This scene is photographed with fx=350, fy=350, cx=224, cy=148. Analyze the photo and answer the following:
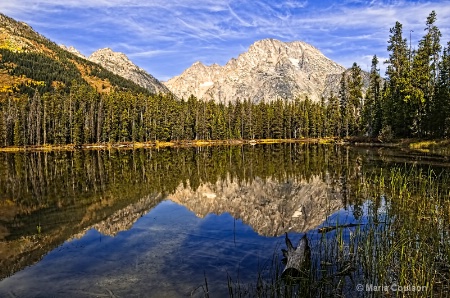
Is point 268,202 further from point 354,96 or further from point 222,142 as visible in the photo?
point 222,142

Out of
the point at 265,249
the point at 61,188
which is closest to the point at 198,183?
the point at 61,188

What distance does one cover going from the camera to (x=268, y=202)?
24812mm

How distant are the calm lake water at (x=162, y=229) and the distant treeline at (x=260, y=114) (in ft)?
124

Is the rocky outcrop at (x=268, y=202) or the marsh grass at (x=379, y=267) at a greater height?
the marsh grass at (x=379, y=267)

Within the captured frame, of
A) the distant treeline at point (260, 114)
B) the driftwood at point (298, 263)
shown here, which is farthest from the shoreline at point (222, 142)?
the driftwood at point (298, 263)

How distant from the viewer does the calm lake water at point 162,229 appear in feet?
40.1

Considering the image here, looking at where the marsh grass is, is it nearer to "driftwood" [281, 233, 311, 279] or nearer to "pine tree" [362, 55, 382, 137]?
"driftwood" [281, 233, 311, 279]

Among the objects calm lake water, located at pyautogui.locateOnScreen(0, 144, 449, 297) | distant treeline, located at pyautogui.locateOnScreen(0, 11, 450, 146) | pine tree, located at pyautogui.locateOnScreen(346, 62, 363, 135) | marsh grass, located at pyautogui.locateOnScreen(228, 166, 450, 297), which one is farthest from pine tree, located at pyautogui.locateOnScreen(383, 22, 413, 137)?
marsh grass, located at pyautogui.locateOnScreen(228, 166, 450, 297)

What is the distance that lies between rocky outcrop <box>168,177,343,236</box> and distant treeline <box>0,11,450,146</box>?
39235 millimetres

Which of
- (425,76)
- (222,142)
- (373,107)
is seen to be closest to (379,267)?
(425,76)

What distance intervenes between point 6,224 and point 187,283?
48.0 feet

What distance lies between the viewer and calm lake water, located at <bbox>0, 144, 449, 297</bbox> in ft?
40.1

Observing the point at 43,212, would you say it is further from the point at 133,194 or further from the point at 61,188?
the point at 61,188

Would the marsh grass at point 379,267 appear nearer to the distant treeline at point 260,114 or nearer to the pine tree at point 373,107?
the distant treeline at point 260,114
